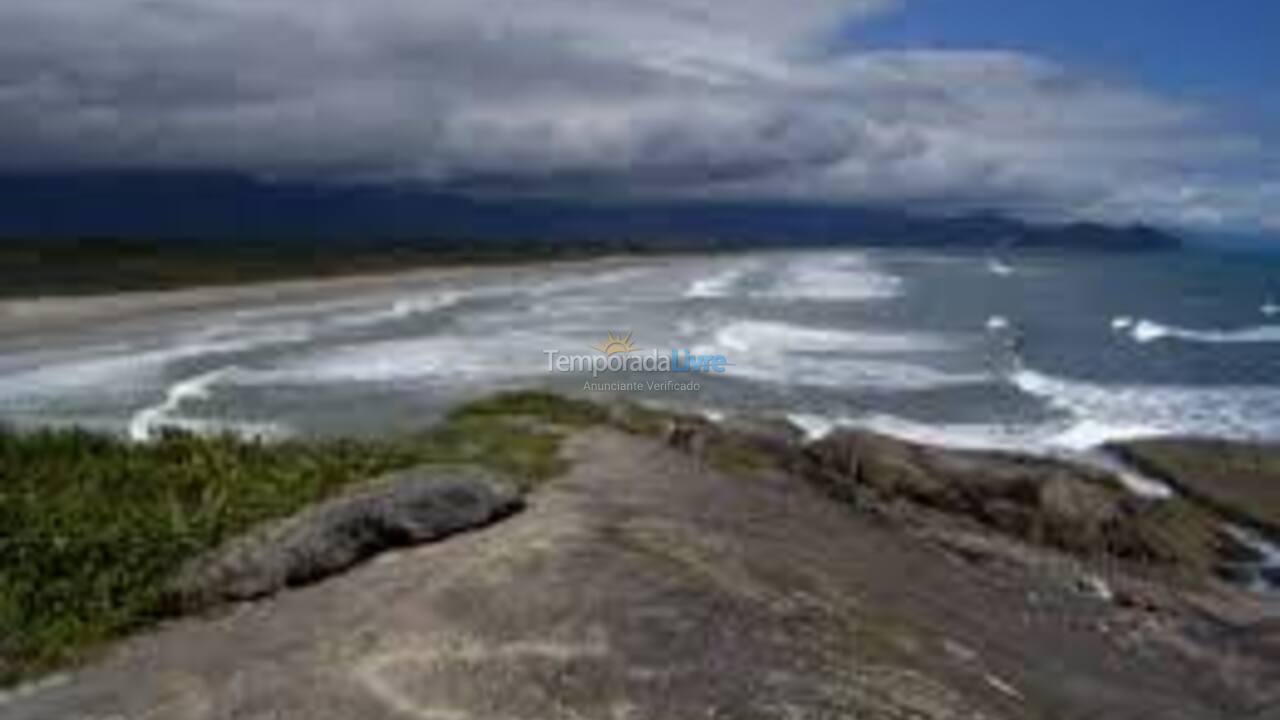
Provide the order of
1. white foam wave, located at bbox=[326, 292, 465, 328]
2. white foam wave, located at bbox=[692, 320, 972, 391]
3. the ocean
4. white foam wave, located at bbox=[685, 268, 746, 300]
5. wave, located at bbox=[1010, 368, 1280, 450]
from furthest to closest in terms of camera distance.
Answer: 1. white foam wave, located at bbox=[685, 268, 746, 300]
2. white foam wave, located at bbox=[326, 292, 465, 328]
3. white foam wave, located at bbox=[692, 320, 972, 391]
4. the ocean
5. wave, located at bbox=[1010, 368, 1280, 450]

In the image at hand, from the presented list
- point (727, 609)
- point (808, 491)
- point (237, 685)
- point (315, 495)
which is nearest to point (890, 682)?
point (727, 609)

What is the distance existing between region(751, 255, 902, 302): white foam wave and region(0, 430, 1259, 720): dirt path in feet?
241

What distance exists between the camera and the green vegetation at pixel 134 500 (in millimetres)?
13906

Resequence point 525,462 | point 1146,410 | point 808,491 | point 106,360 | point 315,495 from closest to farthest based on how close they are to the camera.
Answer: point 315,495, point 525,462, point 808,491, point 1146,410, point 106,360

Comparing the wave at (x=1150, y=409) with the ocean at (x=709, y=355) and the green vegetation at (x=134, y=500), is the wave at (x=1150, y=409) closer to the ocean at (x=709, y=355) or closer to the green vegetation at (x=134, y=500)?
the ocean at (x=709, y=355)

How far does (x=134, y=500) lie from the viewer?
17.3 m

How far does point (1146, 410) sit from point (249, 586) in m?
36.4

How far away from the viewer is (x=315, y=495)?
17141mm

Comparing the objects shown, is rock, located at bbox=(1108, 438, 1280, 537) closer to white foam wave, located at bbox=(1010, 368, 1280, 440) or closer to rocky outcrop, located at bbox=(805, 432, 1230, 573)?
white foam wave, located at bbox=(1010, 368, 1280, 440)

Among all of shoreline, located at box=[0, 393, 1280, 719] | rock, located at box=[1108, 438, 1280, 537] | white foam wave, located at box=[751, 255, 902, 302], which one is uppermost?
shoreline, located at box=[0, 393, 1280, 719]

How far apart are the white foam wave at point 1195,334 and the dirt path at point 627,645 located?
5838 centimetres

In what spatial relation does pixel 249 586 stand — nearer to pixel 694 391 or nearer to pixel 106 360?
pixel 694 391

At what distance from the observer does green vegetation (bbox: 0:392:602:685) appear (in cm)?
1391

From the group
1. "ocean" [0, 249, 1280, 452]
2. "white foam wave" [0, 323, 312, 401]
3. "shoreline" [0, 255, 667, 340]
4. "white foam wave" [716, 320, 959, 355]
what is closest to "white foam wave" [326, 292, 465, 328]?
"ocean" [0, 249, 1280, 452]
